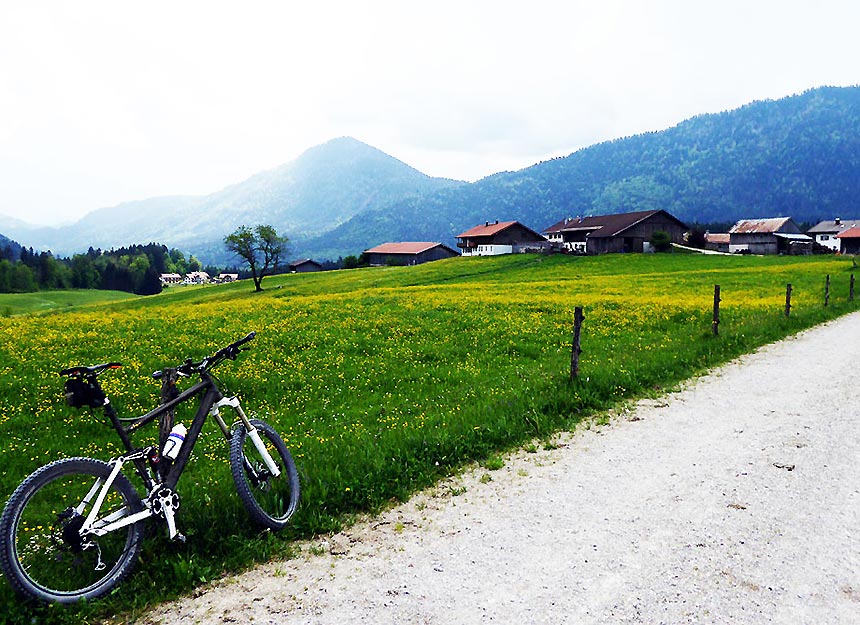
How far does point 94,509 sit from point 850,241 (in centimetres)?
15805

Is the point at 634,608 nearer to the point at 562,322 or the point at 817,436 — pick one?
the point at 817,436

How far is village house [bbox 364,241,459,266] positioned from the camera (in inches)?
5541

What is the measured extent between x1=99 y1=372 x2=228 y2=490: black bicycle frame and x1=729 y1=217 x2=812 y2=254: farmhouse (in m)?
142

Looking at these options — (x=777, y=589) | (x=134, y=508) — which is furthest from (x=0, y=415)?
(x=777, y=589)

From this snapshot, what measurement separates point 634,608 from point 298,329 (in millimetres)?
19517

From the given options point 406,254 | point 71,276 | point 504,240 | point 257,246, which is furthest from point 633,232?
point 71,276

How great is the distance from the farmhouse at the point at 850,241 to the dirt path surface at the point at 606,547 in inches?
5675

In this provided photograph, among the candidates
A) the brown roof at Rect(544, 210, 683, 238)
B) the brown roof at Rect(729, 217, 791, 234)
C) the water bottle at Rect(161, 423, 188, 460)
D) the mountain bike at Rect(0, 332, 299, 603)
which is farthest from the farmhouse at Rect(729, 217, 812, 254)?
the water bottle at Rect(161, 423, 188, 460)

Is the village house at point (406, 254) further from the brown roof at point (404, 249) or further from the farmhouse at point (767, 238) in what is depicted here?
the farmhouse at point (767, 238)

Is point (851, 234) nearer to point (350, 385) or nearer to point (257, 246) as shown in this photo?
point (257, 246)

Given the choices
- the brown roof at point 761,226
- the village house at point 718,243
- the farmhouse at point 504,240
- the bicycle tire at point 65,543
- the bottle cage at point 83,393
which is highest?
the bottle cage at point 83,393

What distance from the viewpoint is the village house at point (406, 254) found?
14075 centimetres

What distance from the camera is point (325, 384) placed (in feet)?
48.9

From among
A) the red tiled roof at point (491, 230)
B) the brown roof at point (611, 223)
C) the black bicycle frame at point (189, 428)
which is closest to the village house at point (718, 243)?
the brown roof at point (611, 223)
